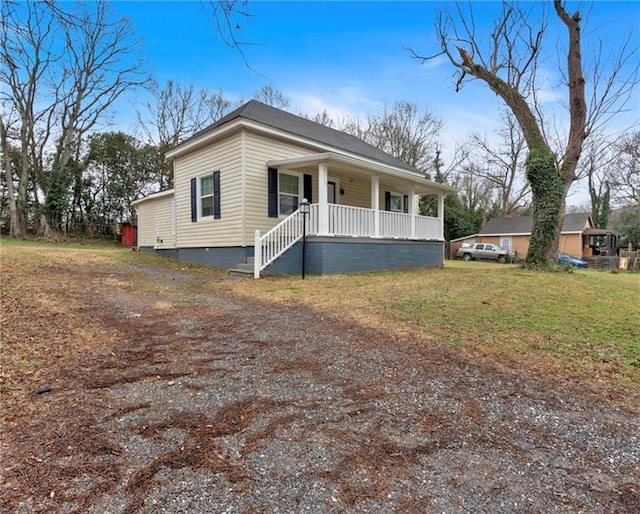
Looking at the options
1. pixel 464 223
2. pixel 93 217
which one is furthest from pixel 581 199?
pixel 93 217

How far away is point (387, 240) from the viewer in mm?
11672

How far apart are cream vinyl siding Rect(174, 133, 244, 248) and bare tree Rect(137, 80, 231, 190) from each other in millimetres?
15873

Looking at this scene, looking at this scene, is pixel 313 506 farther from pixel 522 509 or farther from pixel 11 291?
pixel 11 291

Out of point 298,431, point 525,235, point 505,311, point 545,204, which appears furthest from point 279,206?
point 525,235

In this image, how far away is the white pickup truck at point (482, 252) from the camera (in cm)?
2661

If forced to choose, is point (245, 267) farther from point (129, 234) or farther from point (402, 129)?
point (402, 129)

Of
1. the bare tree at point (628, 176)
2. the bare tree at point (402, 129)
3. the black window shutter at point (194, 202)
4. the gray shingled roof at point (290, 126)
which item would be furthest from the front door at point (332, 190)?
the bare tree at point (628, 176)

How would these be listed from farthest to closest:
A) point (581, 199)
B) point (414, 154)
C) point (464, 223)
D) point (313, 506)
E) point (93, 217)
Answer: point (581, 199) < point (464, 223) < point (414, 154) < point (93, 217) < point (313, 506)

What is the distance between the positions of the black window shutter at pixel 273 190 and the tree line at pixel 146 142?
576 centimetres

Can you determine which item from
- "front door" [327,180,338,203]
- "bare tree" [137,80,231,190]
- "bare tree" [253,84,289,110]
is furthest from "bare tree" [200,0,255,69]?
"bare tree" [253,84,289,110]

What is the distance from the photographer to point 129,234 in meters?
21.2

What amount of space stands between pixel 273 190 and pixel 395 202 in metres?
6.57

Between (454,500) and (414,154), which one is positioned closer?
(454,500)

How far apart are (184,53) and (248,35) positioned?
101 inches
